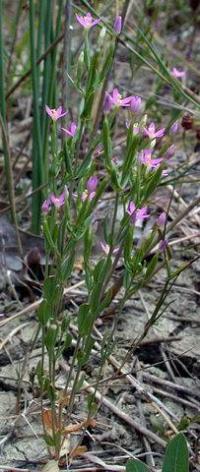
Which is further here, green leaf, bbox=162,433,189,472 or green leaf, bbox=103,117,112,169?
green leaf, bbox=162,433,189,472

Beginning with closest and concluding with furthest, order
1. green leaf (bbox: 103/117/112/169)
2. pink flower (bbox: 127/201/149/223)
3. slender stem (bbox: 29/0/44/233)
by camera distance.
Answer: green leaf (bbox: 103/117/112/169) < pink flower (bbox: 127/201/149/223) < slender stem (bbox: 29/0/44/233)

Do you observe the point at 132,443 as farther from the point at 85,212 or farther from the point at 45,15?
the point at 45,15

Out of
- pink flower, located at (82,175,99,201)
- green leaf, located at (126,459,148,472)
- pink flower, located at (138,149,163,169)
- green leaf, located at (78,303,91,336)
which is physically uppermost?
pink flower, located at (138,149,163,169)

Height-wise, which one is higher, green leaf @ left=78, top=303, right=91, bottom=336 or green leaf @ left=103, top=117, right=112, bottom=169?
green leaf @ left=103, top=117, right=112, bottom=169

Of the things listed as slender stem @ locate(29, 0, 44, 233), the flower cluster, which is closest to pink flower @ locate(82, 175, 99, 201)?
the flower cluster

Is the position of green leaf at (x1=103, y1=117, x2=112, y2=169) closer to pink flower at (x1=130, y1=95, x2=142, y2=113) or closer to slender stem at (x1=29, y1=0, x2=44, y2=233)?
pink flower at (x1=130, y1=95, x2=142, y2=113)

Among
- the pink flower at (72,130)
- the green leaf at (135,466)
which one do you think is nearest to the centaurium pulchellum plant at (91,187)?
the pink flower at (72,130)

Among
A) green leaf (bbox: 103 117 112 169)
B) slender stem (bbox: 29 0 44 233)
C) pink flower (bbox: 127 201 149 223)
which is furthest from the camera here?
slender stem (bbox: 29 0 44 233)

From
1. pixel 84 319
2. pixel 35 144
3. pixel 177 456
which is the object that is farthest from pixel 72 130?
pixel 35 144
